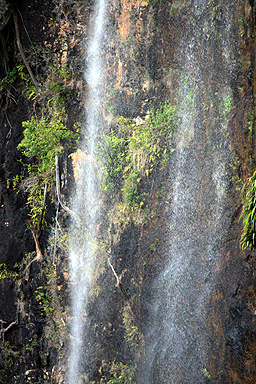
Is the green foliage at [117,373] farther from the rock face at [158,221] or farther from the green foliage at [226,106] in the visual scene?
the green foliage at [226,106]

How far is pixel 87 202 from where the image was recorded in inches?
111

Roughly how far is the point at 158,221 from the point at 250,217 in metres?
0.62

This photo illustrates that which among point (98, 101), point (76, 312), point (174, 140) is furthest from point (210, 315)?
point (98, 101)

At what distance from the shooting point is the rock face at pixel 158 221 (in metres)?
2.46

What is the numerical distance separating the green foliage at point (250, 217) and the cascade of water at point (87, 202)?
1.01 meters

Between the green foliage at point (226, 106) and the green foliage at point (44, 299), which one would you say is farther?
the green foliage at point (44, 299)

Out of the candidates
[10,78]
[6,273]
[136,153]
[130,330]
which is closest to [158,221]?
[136,153]

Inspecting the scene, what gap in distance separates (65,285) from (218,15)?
2044mm

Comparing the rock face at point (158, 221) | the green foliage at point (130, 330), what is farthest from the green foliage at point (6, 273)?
the green foliage at point (130, 330)

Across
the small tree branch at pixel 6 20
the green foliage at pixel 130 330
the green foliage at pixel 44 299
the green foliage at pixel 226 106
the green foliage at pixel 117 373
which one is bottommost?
the green foliage at pixel 117 373

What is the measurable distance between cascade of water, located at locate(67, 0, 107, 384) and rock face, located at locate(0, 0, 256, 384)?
63mm

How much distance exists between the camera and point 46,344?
115 inches

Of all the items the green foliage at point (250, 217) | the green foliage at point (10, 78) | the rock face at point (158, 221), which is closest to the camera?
the green foliage at point (250, 217)

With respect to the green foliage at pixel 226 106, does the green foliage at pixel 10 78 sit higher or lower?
higher
